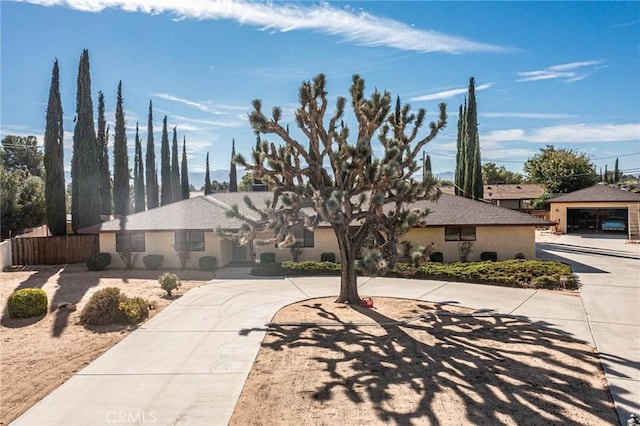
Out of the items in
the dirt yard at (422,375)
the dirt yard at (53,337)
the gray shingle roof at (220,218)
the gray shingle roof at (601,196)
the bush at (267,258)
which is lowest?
the dirt yard at (422,375)

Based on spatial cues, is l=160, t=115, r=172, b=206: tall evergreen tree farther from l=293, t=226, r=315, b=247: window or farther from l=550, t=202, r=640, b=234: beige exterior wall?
l=550, t=202, r=640, b=234: beige exterior wall

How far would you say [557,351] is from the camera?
31.1 ft

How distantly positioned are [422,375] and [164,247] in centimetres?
1737

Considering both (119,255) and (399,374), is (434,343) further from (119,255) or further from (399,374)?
(119,255)

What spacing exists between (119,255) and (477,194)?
27264 mm

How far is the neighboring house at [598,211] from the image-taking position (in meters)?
31.9

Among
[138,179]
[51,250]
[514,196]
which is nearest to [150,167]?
[138,179]

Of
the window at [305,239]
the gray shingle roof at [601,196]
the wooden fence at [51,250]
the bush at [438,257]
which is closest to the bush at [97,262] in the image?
the wooden fence at [51,250]

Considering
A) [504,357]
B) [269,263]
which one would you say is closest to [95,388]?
[504,357]

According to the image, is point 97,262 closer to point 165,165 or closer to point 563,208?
point 165,165

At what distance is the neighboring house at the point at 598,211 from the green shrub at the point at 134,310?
33433 millimetres

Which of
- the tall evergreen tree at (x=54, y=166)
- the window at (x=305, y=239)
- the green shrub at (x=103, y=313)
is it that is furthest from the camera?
the tall evergreen tree at (x=54, y=166)

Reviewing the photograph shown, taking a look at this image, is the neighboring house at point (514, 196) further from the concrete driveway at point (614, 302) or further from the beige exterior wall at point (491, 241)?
the beige exterior wall at point (491, 241)

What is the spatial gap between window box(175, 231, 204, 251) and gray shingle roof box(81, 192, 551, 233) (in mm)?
568
